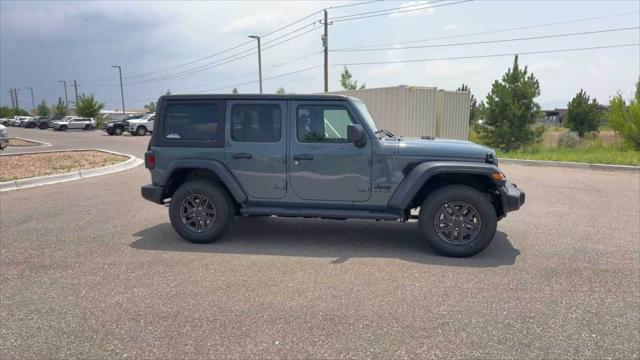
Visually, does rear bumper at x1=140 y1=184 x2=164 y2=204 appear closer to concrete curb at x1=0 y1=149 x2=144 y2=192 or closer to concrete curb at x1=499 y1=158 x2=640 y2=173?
concrete curb at x1=0 y1=149 x2=144 y2=192

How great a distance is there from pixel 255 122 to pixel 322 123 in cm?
87

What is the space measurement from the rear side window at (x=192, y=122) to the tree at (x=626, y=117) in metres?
17.4

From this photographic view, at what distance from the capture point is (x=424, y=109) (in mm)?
17047

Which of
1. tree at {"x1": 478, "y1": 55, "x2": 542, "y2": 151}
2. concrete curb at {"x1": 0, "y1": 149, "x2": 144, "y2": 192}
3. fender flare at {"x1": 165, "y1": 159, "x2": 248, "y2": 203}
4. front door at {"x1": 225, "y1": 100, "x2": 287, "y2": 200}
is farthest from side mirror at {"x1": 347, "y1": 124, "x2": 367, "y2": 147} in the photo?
tree at {"x1": 478, "y1": 55, "x2": 542, "y2": 151}

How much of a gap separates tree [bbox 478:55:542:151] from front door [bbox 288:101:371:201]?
1490 cm

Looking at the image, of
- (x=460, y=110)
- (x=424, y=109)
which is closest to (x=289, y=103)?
(x=424, y=109)

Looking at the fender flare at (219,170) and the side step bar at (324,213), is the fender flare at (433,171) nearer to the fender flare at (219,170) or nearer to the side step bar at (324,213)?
the side step bar at (324,213)

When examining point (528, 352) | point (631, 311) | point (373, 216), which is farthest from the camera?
point (373, 216)

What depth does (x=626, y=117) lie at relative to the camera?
16891 millimetres

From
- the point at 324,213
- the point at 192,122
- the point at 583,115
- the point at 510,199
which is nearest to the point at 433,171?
the point at 510,199

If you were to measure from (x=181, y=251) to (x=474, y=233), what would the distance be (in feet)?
11.6

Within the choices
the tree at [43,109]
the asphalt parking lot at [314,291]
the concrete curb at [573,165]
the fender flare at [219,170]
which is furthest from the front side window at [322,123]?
the tree at [43,109]

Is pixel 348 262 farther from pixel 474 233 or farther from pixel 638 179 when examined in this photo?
pixel 638 179

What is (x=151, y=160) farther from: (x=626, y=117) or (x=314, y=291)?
(x=626, y=117)
